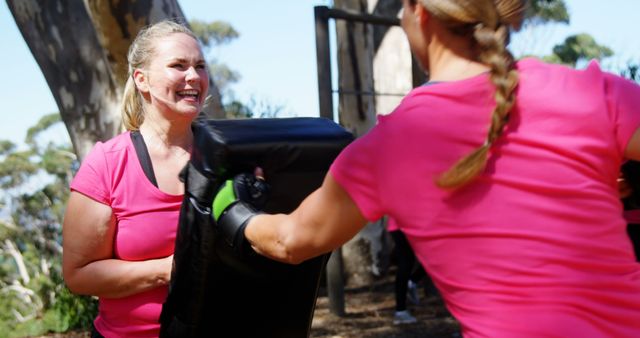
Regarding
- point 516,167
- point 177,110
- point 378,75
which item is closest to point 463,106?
point 516,167

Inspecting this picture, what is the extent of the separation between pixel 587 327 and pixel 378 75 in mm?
10019

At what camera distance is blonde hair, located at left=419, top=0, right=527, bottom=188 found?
63.4 inches

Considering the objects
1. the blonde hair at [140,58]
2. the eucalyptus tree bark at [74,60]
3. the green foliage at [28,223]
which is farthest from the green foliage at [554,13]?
the blonde hair at [140,58]

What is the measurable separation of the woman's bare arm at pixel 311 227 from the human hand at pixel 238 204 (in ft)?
0.12

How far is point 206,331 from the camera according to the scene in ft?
8.50

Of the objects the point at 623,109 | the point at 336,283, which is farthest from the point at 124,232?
the point at 336,283

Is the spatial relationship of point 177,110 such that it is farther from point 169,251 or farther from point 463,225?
point 463,225

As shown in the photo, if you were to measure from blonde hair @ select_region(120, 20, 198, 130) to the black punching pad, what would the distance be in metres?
0.57

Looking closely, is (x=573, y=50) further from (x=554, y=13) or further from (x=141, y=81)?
(x=141, y=81)

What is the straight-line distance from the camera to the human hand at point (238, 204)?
6.87ft

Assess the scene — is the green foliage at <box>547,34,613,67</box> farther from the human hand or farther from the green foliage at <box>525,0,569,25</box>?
the human hand

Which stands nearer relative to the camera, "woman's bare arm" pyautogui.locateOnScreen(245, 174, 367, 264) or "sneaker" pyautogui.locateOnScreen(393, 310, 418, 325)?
"woman's bare arm" pyautogui.locateOnScreen(245, 174, 367, 264)

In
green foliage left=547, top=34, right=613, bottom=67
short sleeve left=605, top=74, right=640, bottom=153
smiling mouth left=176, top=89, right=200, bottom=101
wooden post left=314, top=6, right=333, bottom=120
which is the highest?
short sleeve left=605, top=74, right=640, bottom=153

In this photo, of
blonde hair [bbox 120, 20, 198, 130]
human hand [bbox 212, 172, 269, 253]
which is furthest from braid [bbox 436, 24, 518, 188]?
blonde hair [bbox 120, 20, 198, 130]
